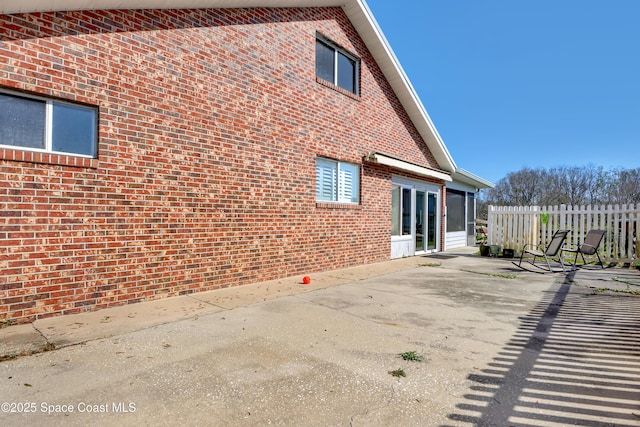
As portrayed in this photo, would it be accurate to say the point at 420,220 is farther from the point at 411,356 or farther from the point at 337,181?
the point at 411,356

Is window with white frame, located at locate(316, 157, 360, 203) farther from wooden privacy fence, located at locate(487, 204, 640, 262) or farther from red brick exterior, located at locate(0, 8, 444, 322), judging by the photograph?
wooden privacy fence, located at locate(487, 204, 640, 262)

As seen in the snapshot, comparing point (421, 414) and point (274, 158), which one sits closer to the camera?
point (421, 414)

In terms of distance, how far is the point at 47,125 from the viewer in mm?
4199

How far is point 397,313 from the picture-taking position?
470 cm

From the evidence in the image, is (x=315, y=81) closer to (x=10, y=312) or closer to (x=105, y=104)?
(x=105, y=104)

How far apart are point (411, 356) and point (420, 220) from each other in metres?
9.67

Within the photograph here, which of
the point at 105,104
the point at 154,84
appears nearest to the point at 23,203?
the point at 105,104

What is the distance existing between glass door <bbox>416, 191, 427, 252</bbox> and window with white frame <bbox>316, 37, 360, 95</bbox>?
186 inches

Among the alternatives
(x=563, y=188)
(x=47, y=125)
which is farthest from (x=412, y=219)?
(x=563, y=188)

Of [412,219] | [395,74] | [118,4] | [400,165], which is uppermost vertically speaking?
[395,74]

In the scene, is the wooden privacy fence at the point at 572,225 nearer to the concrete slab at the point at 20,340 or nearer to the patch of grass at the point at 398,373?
the patch of grass at the point at 398,373

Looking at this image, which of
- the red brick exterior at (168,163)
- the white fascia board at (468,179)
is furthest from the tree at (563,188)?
the red brick exterior at (168,163)

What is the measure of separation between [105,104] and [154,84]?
2.62 feet

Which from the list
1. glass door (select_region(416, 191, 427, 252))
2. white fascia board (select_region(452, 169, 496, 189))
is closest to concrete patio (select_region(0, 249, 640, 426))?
glass door (select_region(416, 191, 427, 252))
